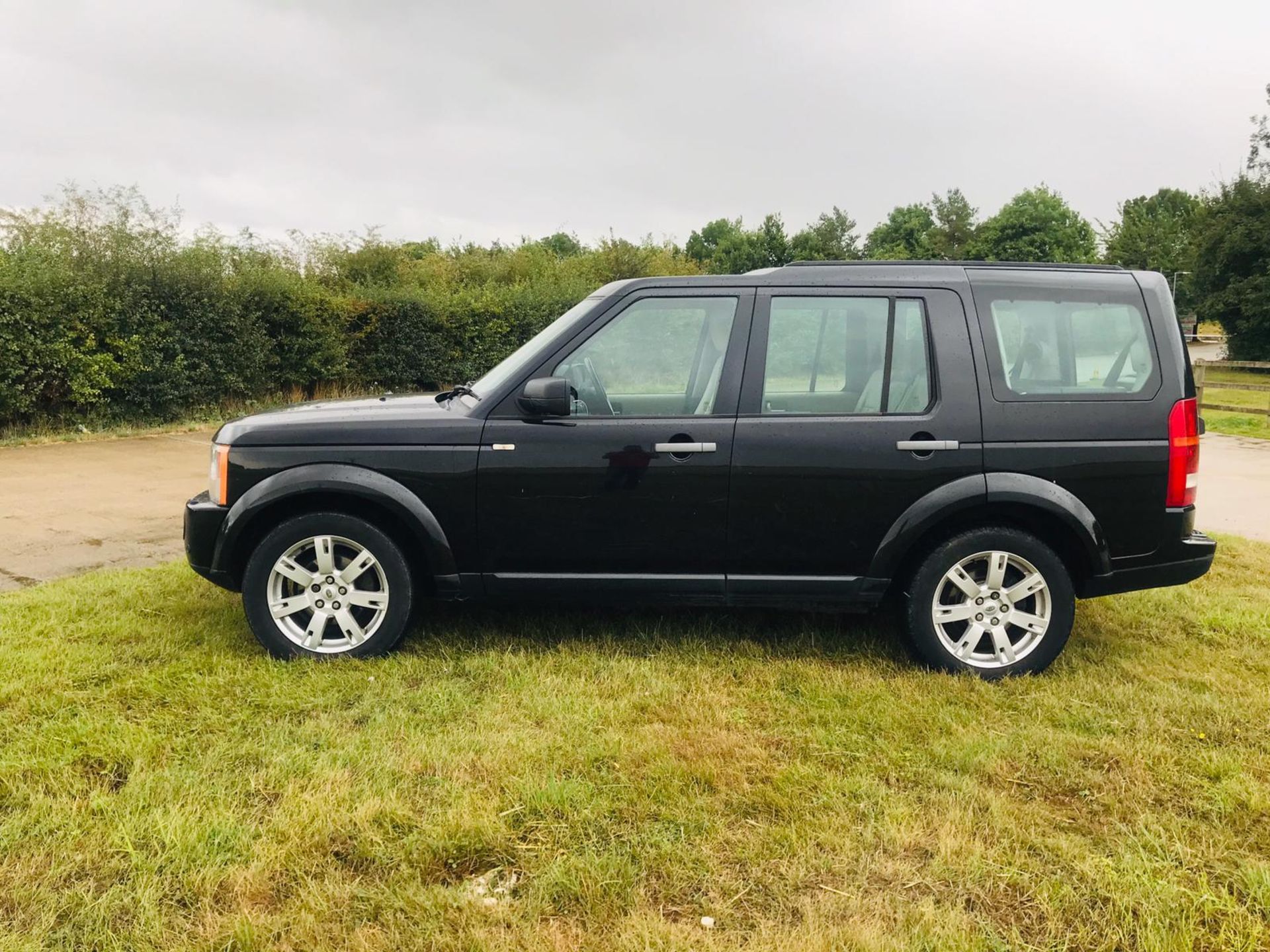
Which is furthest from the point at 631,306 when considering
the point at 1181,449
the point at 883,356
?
the point at 1181,449

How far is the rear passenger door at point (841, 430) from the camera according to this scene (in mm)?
3979

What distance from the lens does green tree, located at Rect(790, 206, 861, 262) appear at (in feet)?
177

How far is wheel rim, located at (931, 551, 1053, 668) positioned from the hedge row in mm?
11706

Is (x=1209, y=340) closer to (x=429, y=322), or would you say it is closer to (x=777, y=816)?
(x=429, y=322)

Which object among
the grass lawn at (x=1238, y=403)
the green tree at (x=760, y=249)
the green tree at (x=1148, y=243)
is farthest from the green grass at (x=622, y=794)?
the green tree at (x=1148, y=243)

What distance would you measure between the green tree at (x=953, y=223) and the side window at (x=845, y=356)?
267 ft

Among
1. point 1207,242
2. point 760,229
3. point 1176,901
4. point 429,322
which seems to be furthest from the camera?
point 760,229

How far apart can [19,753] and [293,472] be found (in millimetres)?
1476

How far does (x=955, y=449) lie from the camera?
3.97 meters

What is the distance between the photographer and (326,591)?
4.11 metres

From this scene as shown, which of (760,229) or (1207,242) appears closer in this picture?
(1207,242)

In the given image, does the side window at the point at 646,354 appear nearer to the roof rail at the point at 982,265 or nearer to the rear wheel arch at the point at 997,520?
the roof rail at the point at 982,265

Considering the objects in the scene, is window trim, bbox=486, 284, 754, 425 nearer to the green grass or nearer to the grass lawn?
the green grass

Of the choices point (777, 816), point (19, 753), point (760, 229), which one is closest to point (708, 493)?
point (777, 816)
